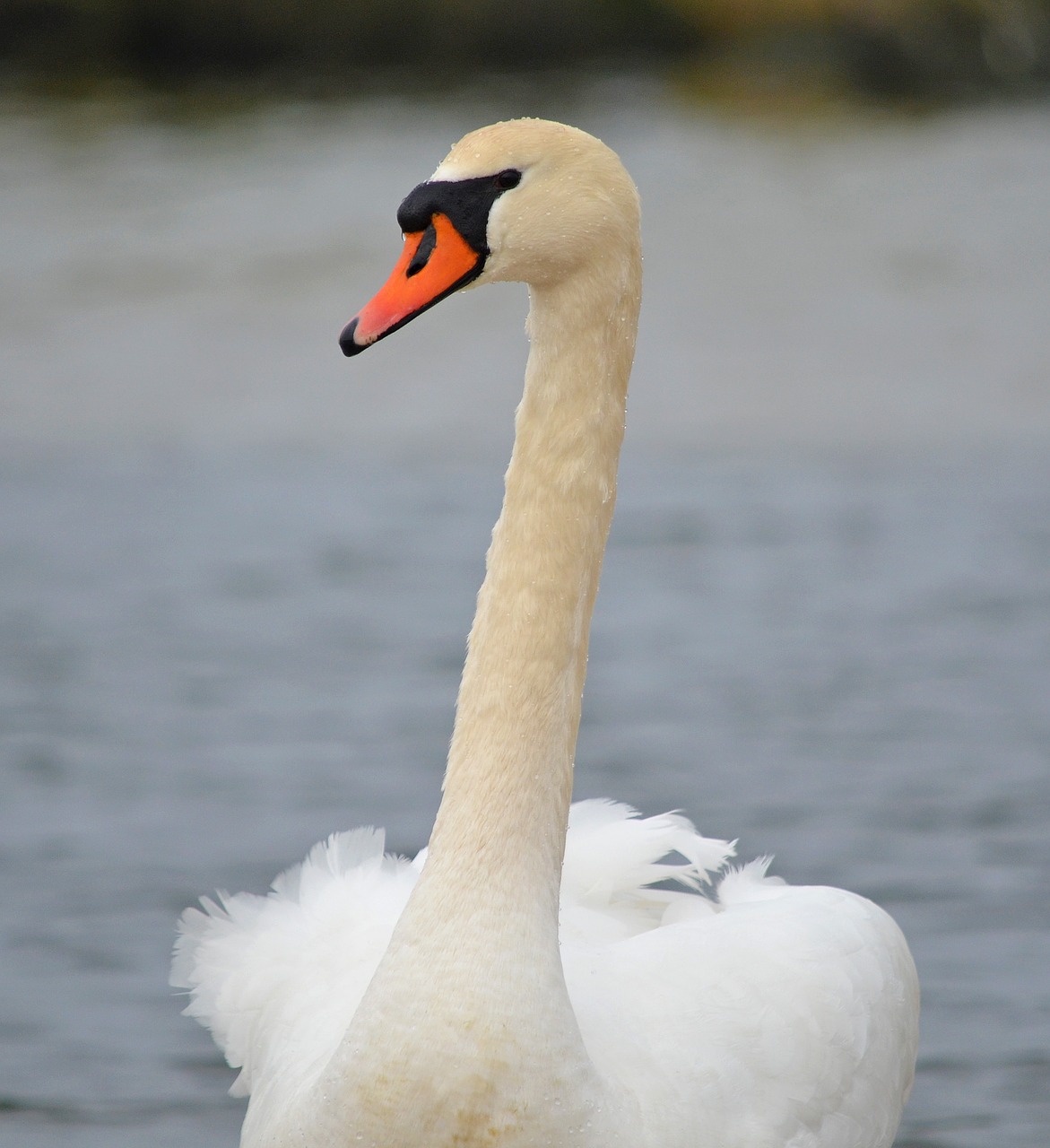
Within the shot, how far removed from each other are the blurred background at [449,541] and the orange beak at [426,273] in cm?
199

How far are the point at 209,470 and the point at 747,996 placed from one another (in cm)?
673

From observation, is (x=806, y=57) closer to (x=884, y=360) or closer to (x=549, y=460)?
(x=884, y=360)

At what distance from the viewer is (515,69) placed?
21.2m

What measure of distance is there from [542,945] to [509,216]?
3.16 feet

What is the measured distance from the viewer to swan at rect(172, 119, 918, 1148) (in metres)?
2.59

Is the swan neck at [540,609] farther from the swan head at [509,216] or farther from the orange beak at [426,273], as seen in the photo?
the orange beak at [426,273]

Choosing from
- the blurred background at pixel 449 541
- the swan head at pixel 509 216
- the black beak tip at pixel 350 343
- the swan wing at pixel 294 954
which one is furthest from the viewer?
the blurred background at pixel 449 541

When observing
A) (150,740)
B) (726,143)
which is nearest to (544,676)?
(150,740)

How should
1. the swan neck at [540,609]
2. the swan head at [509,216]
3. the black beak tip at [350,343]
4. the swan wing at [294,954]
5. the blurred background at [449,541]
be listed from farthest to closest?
the blurred background at [449,541]
the swan wing at [294,954]
the swan neck at [540,609]
the swan head at [509,216]
the black beak tip at [350,343]

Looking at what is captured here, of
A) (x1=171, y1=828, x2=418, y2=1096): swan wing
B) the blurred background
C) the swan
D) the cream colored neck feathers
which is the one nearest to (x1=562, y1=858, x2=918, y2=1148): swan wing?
the swan

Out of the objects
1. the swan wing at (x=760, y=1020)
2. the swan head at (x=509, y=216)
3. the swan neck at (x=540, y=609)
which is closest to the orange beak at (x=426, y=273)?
the swan head at (x=509, y=216)

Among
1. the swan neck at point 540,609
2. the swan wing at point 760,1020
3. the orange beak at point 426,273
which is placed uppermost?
the orange beak at point 426,273

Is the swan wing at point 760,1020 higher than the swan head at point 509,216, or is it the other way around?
the swan head at point 509,216

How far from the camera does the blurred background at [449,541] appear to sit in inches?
188
